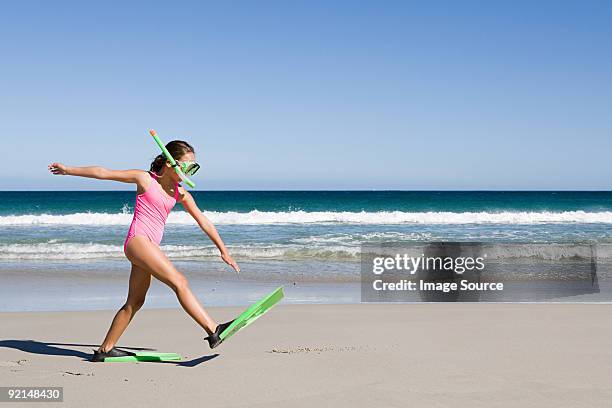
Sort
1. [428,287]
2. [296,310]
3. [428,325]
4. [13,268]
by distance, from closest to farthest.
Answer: [428,325]
[296,310]
[428,287]
[13,268]

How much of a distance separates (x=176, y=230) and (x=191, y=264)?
1040 centimetres

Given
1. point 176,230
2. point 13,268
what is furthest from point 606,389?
point 176,230

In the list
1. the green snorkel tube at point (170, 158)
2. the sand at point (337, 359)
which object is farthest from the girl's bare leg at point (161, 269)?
the green snorkel tube at point (170, 158)

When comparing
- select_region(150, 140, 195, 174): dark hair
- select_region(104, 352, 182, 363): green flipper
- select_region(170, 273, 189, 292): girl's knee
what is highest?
select_region(150, 140, 195, 174): dark hair

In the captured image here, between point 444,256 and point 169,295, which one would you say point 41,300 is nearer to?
point 169,295

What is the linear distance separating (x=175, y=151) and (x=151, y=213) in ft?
1.65

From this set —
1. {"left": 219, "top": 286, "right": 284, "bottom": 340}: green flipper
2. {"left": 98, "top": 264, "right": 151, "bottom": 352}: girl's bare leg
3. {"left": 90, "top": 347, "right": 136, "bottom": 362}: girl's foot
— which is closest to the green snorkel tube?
{"left": 98, "top": 264, "right": 151, "bottom": 352}: girl's bare leg

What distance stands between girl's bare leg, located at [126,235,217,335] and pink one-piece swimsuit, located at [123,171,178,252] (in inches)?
2.7

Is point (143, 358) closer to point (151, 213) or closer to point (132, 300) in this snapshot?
point (132, 300)

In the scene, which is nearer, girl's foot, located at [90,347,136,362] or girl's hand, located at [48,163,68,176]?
girl's hand, located at [48,163,68,176]

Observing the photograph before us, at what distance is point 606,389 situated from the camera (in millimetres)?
4395

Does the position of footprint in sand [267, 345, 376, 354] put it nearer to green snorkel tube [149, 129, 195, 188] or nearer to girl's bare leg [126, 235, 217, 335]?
girl's bare leg [126, 235, 217, 335]

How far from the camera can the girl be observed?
4883mm

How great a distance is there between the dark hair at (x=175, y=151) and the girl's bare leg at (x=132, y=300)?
80 centimetres
